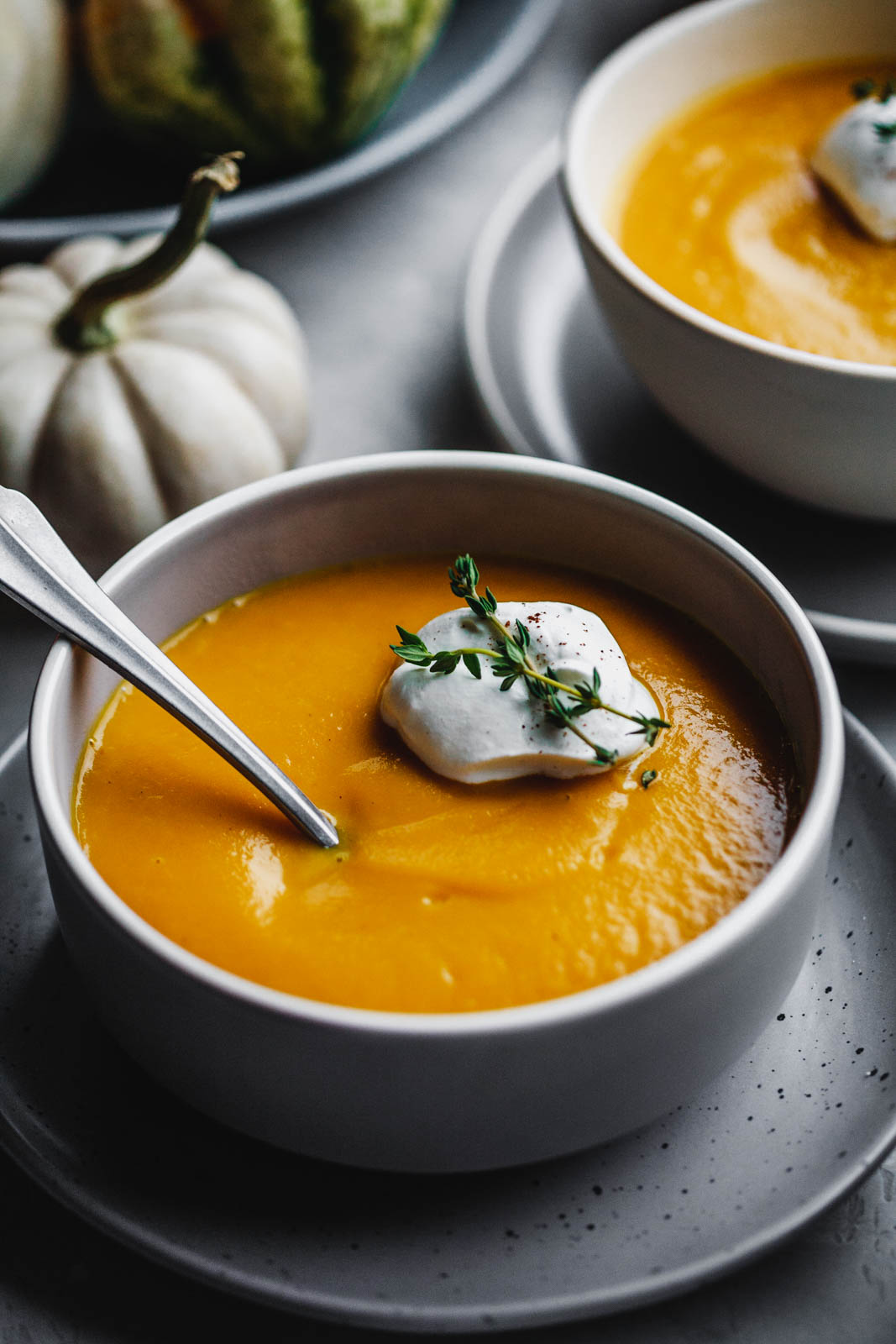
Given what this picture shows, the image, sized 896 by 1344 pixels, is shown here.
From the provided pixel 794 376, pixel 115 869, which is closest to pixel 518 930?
pixel 115 869

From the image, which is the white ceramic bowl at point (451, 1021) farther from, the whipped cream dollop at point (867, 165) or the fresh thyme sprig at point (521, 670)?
the whipped cream dollop at point (867, 165)

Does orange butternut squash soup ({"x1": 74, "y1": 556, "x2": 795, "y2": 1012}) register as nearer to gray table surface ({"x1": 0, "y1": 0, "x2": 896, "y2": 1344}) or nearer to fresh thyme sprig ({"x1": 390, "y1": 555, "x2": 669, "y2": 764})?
fresh thyme sprig ({"x1": 390, "y1": 555, "x2": 669, "y2": 764})

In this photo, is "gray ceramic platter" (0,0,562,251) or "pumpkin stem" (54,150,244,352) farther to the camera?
"gray ceramic platter" (0,0,562,251)

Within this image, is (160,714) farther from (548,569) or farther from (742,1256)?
(742,1256)

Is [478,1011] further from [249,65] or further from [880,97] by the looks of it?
[249,65]

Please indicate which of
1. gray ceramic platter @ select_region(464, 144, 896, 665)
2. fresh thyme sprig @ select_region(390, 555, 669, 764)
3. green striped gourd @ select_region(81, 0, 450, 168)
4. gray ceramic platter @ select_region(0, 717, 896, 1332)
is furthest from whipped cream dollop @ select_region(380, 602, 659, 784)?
green striped gourd @ select_region(81, 0, 450, 168)

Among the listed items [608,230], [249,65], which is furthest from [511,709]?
[249,65]
